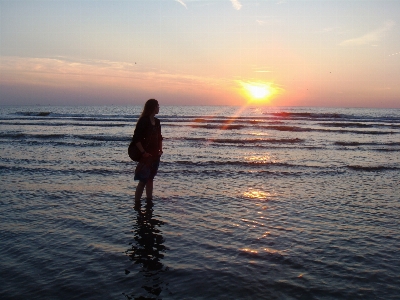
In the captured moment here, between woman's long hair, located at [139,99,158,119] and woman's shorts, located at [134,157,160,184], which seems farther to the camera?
woman's shorts, located at [134,157,160,184]

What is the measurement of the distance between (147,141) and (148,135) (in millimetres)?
127

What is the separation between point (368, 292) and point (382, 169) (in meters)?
9.85

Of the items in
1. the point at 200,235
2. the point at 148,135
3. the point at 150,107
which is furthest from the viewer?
the point at 148,135

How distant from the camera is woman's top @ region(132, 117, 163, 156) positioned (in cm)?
720

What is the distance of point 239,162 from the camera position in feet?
46.0

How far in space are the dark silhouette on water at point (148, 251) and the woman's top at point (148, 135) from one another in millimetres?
1250

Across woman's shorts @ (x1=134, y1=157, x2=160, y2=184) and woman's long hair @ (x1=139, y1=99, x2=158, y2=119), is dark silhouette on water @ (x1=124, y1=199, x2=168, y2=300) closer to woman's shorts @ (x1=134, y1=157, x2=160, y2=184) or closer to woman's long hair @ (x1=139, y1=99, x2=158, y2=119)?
woman's shorts @ (x1=134, y1=157, x2=160, y2=184)

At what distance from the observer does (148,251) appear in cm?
508

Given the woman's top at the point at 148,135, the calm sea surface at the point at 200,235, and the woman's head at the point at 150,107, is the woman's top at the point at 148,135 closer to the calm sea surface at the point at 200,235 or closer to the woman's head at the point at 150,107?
the woman's head at the point at 150,107

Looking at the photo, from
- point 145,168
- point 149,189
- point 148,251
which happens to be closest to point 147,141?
point 145,168

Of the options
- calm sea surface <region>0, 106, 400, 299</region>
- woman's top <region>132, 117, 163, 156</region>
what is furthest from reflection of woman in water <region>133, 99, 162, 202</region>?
calm sea surface <region>0, 106, 400, 299</region>

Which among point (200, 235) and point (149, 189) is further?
point (149, 189)

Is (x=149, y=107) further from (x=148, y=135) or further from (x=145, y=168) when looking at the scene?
(x=145, y=168)

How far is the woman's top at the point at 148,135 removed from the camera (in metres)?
7.20
